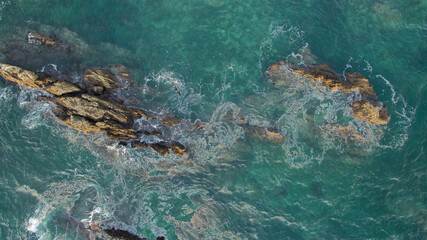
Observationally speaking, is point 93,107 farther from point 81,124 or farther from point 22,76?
point 22,76

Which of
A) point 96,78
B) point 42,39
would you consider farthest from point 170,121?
point 42,39

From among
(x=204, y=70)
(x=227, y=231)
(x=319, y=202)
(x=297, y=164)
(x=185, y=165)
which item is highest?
(x=204, y=70)

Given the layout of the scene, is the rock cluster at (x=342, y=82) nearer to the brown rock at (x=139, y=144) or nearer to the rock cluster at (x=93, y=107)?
the rock cluster at (x=93, y=107)

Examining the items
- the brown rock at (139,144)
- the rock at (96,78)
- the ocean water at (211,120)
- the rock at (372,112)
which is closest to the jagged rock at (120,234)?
the ocean water at (211,120)

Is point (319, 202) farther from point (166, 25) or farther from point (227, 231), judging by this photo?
point (166, 25)

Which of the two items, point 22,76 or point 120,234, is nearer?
point 22,76

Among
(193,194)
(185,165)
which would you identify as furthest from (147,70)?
(193,194)

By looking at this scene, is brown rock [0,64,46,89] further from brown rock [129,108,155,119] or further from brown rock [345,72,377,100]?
brown rock [345,72,377,100]
